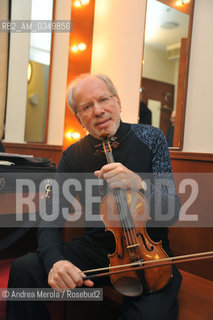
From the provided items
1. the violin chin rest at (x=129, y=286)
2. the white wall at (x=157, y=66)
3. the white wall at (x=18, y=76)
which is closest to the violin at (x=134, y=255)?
the violin chin rest at (x=129, y=286)

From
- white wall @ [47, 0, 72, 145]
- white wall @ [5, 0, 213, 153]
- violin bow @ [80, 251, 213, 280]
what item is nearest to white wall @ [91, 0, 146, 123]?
white wall @ [5, 0, 213, 153]

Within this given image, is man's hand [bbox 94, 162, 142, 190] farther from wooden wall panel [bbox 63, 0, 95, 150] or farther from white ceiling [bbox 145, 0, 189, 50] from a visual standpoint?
wooden wall panel [bbox 63, 0, 95, 150]

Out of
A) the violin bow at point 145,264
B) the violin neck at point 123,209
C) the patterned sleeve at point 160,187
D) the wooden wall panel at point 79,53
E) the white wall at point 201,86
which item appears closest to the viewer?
the violin bow at point 145,264

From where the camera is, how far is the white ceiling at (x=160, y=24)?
1.37 meters

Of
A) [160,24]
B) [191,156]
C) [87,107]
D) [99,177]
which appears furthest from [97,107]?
[160,24]

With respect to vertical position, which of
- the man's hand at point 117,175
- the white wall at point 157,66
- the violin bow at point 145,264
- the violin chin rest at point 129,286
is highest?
the white wall at point 157,66

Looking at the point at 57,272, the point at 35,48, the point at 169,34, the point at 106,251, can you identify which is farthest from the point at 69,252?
the point at 35,48

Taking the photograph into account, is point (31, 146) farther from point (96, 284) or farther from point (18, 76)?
point (96, 284)

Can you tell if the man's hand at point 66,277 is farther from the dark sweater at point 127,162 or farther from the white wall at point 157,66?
the white wall at point 157,66

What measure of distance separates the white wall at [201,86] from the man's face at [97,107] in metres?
0.37

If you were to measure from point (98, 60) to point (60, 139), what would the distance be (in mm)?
588

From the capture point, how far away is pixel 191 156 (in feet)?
4.08

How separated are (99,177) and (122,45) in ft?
3.52

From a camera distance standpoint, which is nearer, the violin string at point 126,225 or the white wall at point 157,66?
the violin string at point 126,225
